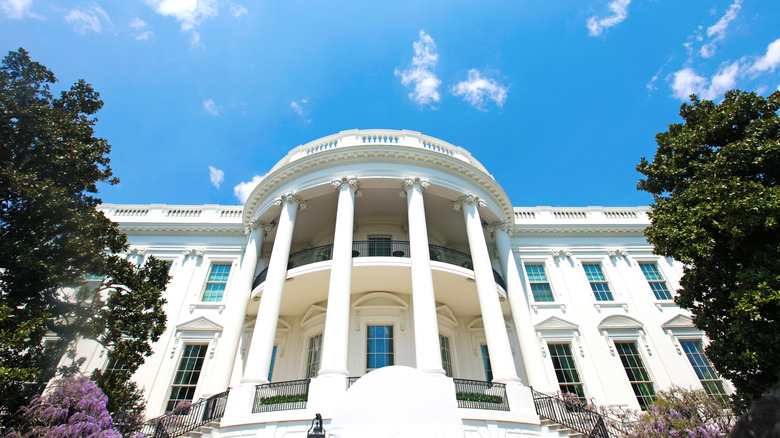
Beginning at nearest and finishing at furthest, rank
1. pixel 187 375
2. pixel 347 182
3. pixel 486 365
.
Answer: pixel 347 182
pixel 187 375
pixel 486 365

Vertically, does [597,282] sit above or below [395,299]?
above

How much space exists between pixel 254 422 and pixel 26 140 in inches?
325

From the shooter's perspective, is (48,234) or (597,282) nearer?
(48,234)

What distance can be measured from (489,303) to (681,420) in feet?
17.2

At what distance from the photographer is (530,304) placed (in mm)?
16031

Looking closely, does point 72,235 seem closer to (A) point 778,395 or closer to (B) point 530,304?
(A) point 778,395

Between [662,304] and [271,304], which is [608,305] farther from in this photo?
[271,304]

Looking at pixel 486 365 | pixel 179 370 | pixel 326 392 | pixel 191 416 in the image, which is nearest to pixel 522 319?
pixel 486 365

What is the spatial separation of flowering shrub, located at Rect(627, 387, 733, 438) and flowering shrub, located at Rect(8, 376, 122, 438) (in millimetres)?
11566

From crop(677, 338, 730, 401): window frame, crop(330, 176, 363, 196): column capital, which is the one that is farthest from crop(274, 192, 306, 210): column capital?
crop(677, 338, 730, 401): window frame

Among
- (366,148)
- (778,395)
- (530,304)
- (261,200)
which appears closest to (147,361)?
(261,200)

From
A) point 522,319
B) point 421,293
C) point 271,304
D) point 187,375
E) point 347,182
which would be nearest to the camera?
point 421,293

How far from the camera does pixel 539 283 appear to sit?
17031 mm

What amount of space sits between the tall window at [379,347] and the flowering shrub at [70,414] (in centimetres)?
762
